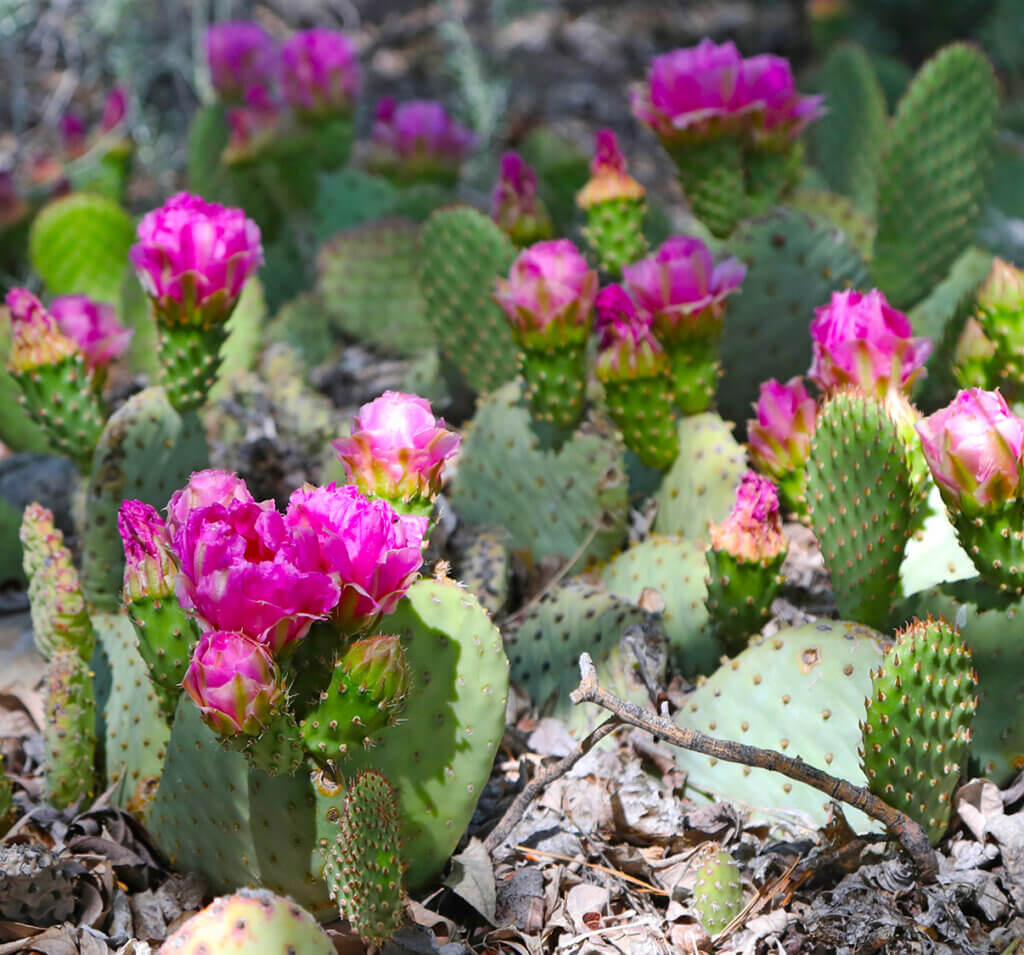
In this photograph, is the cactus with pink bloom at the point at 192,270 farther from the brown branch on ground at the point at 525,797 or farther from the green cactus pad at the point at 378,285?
the green cactus pad at the point at 378,285

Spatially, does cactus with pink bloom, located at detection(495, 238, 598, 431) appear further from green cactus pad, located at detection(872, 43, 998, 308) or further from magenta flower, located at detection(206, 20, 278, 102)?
magenta flower, located at detection(206, 20, 278, 102)

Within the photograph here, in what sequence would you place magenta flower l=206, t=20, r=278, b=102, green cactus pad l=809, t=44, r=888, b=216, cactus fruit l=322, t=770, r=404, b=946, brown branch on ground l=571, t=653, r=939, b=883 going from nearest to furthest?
cactus fruit l=322, t=770, r=404, b=946, brown branch on ground l=571, t=653, r=939, b=883, green cactus pad l=809, t=44, r=888, b=216, magenta flower l=206, t=20, r=278, b=102

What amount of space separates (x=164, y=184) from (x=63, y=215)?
5.45ft

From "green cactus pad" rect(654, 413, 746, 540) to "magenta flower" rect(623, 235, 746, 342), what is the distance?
0.21 metres

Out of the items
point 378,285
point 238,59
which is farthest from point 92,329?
point 238,59

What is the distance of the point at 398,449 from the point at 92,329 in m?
1.16

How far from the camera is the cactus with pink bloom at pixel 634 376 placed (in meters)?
2.16

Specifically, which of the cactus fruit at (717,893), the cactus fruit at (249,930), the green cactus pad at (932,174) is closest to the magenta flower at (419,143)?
the green cactus pad at (932,174)

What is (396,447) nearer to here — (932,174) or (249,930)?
(249,930)

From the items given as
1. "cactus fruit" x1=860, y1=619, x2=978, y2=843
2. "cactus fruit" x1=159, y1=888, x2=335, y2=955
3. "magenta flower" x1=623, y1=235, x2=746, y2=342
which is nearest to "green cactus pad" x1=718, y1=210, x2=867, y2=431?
"magenta flower" x1=623, y1=235, x2=746, y2=342

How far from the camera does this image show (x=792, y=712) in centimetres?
173

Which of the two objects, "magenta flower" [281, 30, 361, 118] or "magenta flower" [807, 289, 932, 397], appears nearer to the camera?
"magenta flower" [807, 289, 932, 397]

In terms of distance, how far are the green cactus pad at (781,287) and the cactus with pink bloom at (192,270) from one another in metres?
1.07

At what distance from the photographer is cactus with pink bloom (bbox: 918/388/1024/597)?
1540 millimetres
